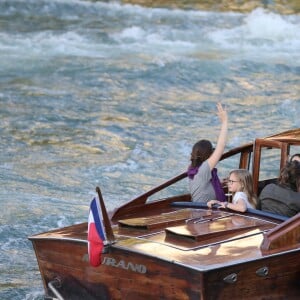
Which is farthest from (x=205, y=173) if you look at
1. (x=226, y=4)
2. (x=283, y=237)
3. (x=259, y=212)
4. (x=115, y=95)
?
→ (x=226, y=4)

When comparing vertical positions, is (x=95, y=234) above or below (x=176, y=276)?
above

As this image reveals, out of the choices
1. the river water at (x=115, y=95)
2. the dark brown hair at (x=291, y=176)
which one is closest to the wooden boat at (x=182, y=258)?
the dark brown hair at (x=291, y=176)

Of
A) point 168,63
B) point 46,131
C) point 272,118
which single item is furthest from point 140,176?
point 168,63

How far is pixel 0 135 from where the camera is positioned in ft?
52.4

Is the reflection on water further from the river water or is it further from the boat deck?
the boat deck

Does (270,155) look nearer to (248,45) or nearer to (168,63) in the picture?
(168,63)

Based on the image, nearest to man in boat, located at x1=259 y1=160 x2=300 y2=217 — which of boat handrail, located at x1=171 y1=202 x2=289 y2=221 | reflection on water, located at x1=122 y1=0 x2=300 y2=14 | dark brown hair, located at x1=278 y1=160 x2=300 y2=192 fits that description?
dark brown hair, located at x1=278 y1=160 x2=300 y2=192

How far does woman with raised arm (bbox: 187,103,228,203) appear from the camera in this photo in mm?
7156

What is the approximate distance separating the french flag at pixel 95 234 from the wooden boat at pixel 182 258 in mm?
72

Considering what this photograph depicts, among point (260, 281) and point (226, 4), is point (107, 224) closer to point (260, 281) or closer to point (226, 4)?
point (260, 281)

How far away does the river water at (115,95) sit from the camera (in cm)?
1296

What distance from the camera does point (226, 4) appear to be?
2231 cm

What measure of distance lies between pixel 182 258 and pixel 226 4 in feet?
55.7

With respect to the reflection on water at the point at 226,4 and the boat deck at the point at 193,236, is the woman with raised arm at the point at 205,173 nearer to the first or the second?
the boat deck at the point at 193,236
